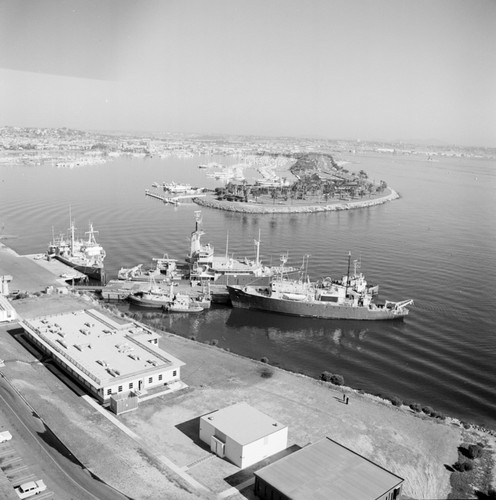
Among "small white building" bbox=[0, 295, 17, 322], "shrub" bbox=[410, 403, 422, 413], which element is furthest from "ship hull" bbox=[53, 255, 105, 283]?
"shrub" bbox=[410, 403, 422, 413]

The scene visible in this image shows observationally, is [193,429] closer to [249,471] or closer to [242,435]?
[242,435]

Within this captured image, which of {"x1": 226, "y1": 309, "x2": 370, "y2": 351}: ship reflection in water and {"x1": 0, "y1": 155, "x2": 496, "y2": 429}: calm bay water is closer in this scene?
{"x1": 0, "y1": 155, "x2": 496, "y2": 429}: calm bay water

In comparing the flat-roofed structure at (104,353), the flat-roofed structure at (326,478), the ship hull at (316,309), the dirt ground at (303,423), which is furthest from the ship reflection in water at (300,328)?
the flat-roofed structure at (326,478)

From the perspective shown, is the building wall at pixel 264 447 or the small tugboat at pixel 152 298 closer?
the building wall at pixel 264 447

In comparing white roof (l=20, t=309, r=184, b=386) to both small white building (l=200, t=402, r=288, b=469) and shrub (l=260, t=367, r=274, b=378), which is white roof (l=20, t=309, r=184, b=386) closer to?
shrub (l=260, t=367, r=274, b=378)

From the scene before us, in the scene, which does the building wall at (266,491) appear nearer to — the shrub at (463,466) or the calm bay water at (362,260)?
the shrub at (463,466)
